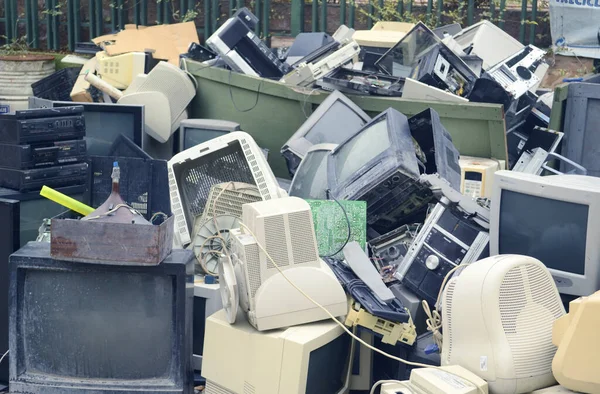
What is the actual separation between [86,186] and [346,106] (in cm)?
199

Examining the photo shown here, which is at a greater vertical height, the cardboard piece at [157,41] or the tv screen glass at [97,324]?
the cardboard piece at [157,41]

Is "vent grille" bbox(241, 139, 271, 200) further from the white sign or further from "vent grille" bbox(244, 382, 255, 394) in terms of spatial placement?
the white sign

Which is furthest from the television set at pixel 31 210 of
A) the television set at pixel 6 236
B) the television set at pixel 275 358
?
the television set at pixel 275 358

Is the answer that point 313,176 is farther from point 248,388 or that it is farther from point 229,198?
point 248,388

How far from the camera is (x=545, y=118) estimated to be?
6.83 metres

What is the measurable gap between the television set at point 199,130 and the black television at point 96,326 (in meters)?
2.19

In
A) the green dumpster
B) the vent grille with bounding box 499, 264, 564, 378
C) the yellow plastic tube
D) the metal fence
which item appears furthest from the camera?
the metal fence

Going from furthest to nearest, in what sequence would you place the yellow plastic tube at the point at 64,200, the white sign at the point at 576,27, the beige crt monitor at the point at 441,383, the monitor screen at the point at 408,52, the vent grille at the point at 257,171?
the white sign at the point at 576,27, the monitor screen at the point at 408,52, the vent grille at the point at 257,171, the yellow plastic tube at the point at 64,200, the beige crt monitor at the point at 441,383

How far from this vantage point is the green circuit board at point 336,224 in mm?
5094

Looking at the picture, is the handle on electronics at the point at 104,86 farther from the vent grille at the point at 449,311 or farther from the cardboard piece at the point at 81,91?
the vent grille at the point at 449,311

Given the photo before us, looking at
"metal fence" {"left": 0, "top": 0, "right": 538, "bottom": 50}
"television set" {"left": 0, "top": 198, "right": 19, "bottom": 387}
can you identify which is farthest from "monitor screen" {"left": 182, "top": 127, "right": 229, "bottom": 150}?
"metal fence" {"left": 0, "top": 0, "right": 538, "bottom": 50}

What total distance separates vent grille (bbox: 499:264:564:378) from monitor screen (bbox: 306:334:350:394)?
931mm

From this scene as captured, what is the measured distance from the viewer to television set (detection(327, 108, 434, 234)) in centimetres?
502

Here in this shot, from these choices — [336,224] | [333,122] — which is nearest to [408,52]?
[333,122]
